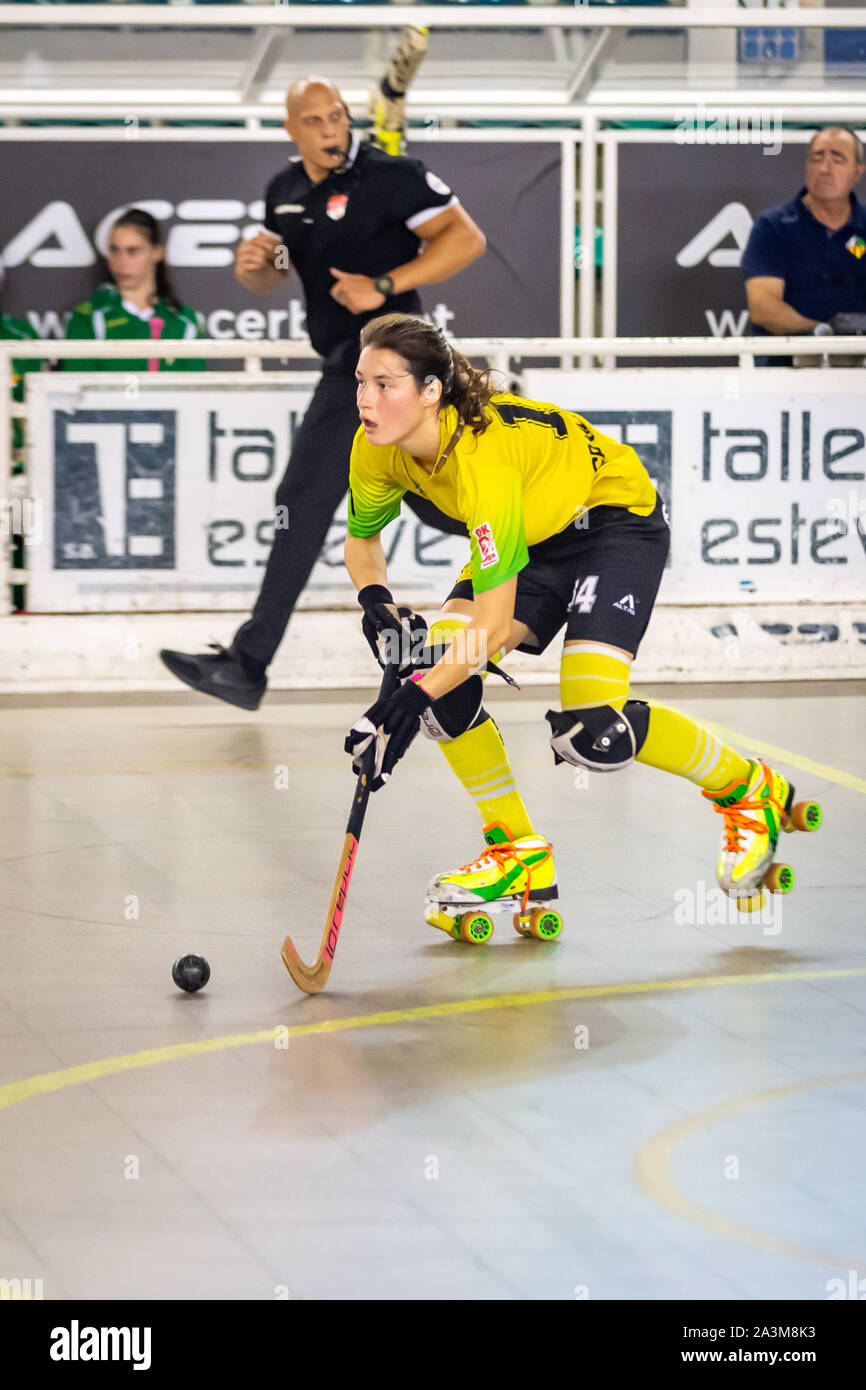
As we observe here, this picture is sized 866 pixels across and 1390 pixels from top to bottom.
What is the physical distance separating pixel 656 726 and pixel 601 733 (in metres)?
0.22

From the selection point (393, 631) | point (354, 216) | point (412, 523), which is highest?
point (354, 216)

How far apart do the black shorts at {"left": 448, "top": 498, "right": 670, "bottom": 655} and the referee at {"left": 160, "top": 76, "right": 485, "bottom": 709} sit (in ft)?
9.69

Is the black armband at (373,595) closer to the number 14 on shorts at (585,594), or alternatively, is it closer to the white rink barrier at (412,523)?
the number 14 on shorts at (585,594)

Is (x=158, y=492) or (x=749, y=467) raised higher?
(x=749, y=467)

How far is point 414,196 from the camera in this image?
8.80 m

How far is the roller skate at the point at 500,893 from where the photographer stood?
5.46 metres

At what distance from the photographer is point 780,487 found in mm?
11031

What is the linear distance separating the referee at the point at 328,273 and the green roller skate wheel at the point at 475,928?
11.5ft

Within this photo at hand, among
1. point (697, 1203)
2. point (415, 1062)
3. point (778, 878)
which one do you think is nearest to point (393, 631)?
point (778, 878)

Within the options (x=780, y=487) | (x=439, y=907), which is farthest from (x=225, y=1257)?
(x=780, y=487)

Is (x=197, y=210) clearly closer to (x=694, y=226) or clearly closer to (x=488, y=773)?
(x=694, y=226)

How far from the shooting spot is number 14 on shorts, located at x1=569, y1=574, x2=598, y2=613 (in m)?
5.72

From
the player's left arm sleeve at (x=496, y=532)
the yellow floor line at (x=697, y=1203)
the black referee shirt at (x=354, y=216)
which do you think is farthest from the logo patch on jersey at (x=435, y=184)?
the yellow floor line at (x=697, y=1203)

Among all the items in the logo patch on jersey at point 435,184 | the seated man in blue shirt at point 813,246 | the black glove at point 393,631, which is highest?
the seated man in blue shirt at point 813,246
